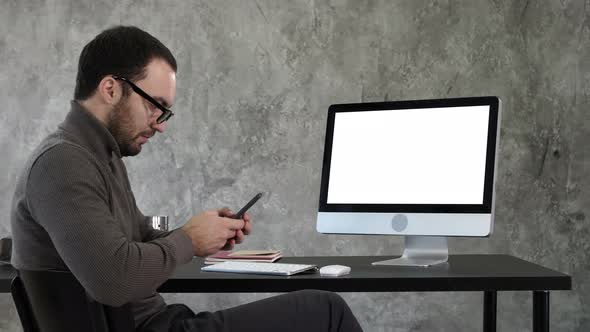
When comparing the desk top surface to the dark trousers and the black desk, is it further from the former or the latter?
the dark trousers

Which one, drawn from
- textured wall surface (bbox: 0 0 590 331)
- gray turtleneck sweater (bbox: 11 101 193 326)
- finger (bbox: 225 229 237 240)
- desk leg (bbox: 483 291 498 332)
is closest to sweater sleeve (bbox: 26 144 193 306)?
gray turtleneck sweater (bbox: 11 101 193 326)

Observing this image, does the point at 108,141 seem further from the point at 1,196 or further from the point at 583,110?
the point at 583,110

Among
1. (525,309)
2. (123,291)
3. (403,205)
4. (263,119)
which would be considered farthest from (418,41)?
(123,291)

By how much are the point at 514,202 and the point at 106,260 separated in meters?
2.71

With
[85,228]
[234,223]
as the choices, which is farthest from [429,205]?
[85,228]

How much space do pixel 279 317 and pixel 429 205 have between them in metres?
0.73

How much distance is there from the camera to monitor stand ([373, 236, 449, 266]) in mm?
2211

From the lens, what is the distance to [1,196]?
12.8 feet

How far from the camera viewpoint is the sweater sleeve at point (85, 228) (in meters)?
1.40

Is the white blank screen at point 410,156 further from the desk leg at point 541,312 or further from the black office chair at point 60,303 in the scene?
the black office chair at point 60,303

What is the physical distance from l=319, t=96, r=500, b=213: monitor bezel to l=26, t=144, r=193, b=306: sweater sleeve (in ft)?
3.09

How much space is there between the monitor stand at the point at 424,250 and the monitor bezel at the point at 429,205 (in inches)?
3.9

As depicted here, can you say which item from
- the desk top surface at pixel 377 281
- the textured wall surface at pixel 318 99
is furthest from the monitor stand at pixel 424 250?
the textured wall surface at pixel 318 99

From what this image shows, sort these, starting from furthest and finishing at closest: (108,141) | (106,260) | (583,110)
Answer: (583,110) → (108,141) → (106,260)
